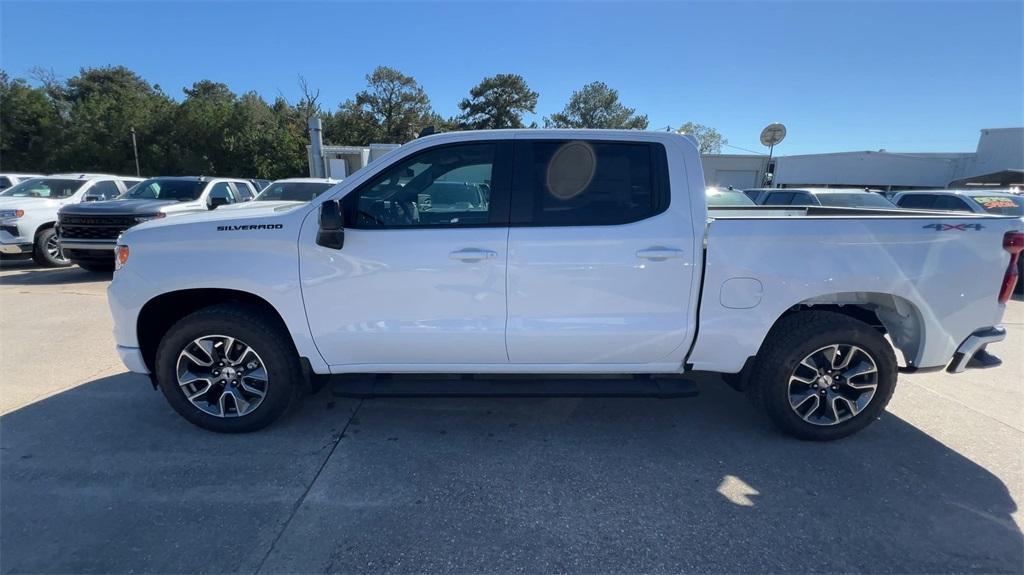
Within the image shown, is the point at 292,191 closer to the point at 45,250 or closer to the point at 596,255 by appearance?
the point at 45,250

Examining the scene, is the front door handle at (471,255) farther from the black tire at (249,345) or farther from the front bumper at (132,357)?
the front bumper at (132,357)

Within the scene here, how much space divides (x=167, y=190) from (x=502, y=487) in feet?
34.3

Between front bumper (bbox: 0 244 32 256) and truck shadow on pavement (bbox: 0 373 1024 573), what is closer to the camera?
truck shadow on pavement (bbox: 0 373 1024 573)

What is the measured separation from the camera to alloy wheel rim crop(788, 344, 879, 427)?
3.06 metres

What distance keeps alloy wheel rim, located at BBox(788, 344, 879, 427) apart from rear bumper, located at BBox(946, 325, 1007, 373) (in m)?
0.54

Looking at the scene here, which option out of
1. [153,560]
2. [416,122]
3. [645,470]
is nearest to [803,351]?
[645,470]

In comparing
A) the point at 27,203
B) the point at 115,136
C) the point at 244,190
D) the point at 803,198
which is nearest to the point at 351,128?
the point at 115,136

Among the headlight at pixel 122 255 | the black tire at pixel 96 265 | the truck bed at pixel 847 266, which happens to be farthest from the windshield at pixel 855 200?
the black tire at pixel 96 265

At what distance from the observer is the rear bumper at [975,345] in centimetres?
297

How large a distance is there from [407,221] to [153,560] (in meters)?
2.11

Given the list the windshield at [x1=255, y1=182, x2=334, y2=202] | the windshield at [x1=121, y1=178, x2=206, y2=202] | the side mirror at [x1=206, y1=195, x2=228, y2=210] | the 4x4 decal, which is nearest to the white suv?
the windshield at [x1=121, y1=178, x2=206, y2=202]

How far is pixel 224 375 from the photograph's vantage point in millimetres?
3123

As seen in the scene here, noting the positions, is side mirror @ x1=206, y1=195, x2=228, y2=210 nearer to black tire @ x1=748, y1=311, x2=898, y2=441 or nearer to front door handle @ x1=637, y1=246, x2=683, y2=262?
front door handle @ x1=637, y1=246, x2=683, y2=262

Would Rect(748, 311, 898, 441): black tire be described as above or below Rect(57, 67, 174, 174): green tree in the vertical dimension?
below
